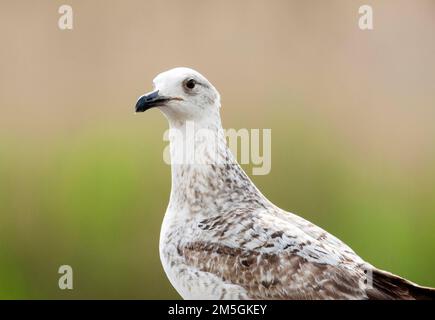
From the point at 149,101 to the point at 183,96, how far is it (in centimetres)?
19

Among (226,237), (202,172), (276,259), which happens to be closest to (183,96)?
(202,172)

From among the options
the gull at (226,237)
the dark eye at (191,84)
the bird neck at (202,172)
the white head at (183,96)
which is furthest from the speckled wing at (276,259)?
the dark eye at (191,84)

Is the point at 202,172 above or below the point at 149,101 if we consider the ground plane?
below

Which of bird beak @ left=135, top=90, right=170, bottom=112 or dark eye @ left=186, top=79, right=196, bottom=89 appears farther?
dark eye @ left=186, top=79, right=196, bottom=89

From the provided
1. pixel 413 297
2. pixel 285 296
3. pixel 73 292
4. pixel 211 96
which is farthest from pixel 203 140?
pixel 73 292

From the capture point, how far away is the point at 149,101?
4367mm

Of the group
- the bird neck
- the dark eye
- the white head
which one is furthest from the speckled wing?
the dark eye

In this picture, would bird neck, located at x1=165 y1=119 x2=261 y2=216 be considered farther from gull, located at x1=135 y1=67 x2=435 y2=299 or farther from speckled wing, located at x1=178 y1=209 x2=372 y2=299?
speckled wing, located at x1=178 y1=209 x2=372 y2=299

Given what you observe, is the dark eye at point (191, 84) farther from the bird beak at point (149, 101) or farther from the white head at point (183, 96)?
the bird beak at point (149, 101)

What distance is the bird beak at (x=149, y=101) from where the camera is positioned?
4.32 meters

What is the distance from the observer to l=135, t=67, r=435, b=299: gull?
4.07 m

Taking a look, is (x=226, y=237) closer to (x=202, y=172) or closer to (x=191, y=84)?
(x=202, y=172)
